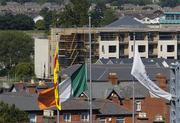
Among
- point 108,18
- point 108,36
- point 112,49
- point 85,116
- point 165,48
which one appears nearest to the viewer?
point 85,116

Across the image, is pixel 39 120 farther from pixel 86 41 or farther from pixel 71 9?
pixel 71 9

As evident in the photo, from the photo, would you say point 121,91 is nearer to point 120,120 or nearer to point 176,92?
point 120,120

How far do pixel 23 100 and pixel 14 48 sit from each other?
252 feet

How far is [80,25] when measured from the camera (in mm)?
115188

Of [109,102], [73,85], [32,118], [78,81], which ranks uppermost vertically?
[78,81]

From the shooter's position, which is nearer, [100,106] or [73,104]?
[73,104]

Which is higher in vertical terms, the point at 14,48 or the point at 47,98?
the point at 47,98

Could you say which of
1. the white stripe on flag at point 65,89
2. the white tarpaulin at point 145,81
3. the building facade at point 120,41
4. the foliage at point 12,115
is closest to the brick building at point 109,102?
the foliage at point 12,115

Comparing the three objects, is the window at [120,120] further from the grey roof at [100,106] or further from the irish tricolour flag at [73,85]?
the irish tricolour flag at [73,85]

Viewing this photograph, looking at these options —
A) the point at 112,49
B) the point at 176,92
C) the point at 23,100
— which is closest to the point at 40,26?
the point at 112,49

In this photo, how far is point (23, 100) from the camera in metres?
52.8

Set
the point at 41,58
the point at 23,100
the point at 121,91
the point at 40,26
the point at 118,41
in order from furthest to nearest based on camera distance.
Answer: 1. the point at 40,26
2. the point at 41,58
3. the point at 118,41
4. the point at 121,91
5. the point at 23,100

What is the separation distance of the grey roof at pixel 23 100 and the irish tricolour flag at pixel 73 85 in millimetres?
15426

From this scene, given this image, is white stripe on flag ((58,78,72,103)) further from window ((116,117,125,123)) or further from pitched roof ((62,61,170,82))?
pitched roof ((62,61,170,82))
